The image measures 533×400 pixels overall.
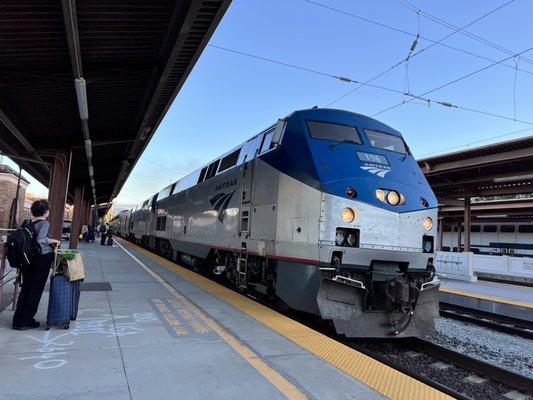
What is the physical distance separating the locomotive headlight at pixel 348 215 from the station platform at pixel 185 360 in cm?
170

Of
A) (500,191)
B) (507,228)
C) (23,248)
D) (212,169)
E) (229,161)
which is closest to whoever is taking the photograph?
(23,248)

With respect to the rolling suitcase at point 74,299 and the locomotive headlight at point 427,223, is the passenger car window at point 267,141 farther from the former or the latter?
the rolling suitcase at point 74,299

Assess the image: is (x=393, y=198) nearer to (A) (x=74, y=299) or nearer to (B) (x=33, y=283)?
(A) (x=74, y=299)

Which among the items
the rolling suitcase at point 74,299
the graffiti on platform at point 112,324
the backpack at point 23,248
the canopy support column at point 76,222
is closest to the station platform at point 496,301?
the graffiti on platform at point 112,324

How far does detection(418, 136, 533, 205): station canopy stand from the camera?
1894 cm

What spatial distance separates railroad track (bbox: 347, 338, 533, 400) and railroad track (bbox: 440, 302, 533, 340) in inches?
116

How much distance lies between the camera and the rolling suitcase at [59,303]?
5.75 metres

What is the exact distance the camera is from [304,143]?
24.4 feet

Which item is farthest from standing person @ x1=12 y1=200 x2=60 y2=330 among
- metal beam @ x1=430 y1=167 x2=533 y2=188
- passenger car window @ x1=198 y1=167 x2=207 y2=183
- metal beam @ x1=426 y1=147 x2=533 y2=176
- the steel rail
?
Result: metal beam @ x1=430 y1=167 x2=533 y2=188

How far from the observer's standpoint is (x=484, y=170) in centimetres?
2222

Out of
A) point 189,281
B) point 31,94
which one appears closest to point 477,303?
point 189,281

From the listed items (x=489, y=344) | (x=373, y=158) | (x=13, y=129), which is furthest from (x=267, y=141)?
(x=13, y=129)

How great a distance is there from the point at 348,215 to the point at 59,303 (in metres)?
4.07

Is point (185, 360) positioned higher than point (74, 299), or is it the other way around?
point (74, 299)
